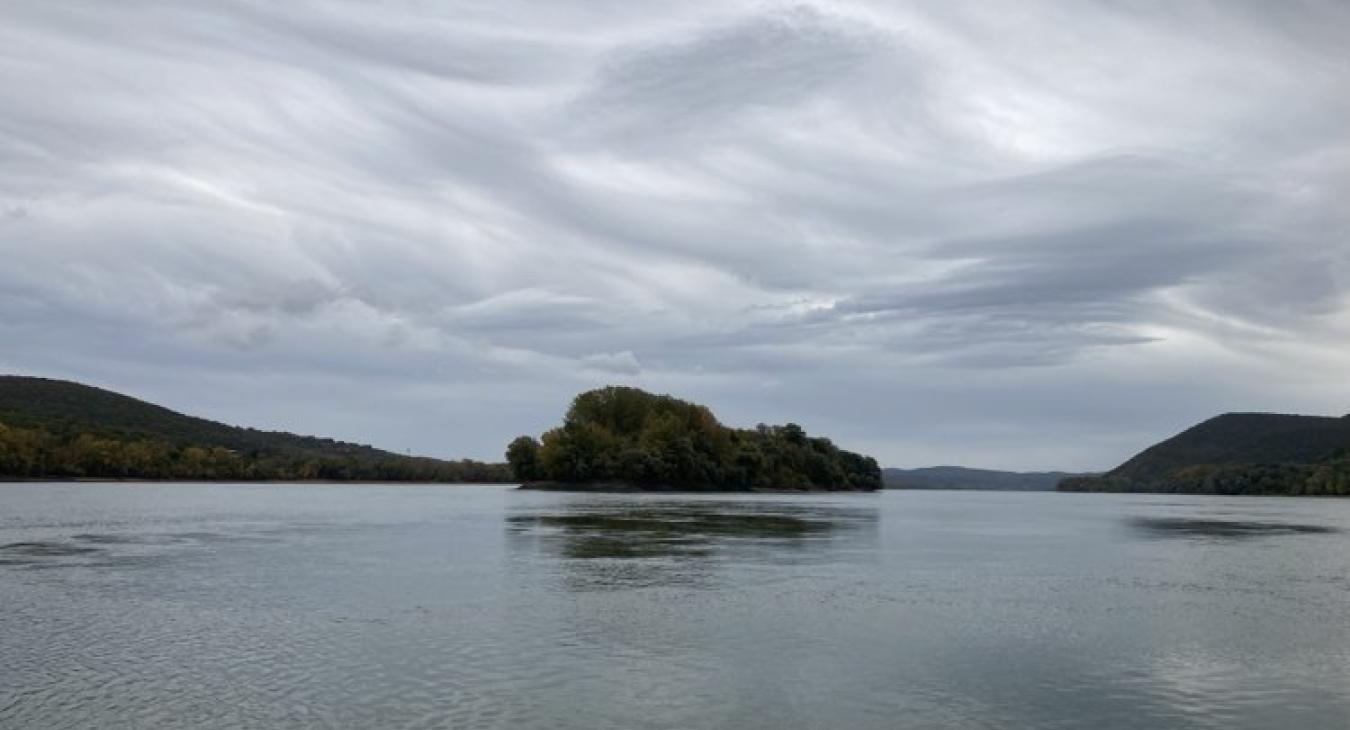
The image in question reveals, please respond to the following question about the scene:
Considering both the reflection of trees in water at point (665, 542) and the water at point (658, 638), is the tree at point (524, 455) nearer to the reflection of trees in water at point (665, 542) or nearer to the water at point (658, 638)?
the reflection of trees in water at point (665, 542)

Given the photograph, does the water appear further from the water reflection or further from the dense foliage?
the dense foliage

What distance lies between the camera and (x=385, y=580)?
34375 millimetres

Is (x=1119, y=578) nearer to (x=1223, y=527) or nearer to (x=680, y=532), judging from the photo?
(x=680, y=532)

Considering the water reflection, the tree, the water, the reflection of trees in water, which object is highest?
the tree

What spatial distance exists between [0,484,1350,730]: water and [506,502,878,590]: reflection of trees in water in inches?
16.0

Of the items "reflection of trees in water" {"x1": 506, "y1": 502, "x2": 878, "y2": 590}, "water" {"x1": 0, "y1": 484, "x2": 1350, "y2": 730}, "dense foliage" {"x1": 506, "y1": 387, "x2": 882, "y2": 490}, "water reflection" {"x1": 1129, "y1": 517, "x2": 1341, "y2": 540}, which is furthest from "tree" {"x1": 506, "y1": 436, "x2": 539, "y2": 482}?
"water" {"x1": 0, "y1": 484, "x2": 1350, "y2": 730}

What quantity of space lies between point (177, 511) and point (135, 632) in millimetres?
69123

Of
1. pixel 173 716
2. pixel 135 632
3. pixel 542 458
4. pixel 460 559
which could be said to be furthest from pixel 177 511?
pixel 542 458

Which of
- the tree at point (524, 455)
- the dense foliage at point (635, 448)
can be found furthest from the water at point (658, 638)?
the tree at point (524, 455)

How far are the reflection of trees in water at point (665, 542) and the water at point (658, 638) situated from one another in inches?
16.0

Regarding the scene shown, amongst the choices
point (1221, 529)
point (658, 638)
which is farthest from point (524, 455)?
point (658, 638)

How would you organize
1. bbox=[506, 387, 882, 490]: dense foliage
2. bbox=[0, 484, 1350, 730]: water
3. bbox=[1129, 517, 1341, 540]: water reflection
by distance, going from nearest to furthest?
bbox=[0, 484, 1350, 730]: water < bbox=[1129, 517, 1341, 540]: water reflection < bbox=[506, 387, 882, 490]: dense foliage

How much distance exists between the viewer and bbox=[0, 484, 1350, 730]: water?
16969 mm

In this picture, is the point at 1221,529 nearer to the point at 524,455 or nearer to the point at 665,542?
the point at 665,542
